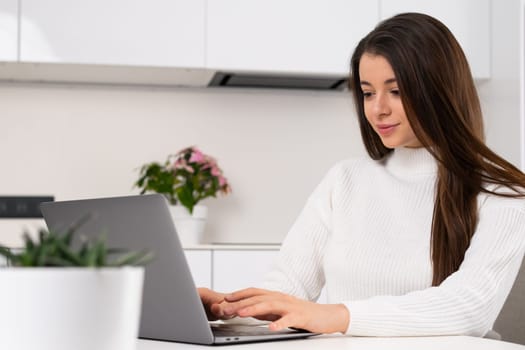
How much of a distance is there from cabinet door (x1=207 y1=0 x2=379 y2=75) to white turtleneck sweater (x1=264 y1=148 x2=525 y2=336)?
115 centimetres

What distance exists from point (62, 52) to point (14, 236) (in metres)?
0.75

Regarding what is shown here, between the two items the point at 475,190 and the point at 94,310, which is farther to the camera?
the point at 475,190

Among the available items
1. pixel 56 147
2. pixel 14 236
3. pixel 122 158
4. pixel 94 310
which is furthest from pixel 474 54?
pixel 94 310

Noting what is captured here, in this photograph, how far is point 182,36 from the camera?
9.93ft

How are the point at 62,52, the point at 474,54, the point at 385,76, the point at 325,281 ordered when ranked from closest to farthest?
the point at 385,76, the point at 325,281, the point at 62,52, the point at 474,54

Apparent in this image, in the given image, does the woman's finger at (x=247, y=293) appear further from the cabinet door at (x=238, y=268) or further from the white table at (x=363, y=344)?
the cabinet door at (x=238, y=268)

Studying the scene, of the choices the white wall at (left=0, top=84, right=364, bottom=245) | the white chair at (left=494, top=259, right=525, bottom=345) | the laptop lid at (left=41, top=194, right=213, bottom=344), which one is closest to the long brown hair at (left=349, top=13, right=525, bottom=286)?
the white chair at (left=494, top=259, right=525, bottom=345)

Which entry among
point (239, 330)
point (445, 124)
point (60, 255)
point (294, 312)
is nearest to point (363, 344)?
point (294, 312)

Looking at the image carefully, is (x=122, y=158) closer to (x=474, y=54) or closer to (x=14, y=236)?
(x=14, y=236)

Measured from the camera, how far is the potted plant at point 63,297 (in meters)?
0.58

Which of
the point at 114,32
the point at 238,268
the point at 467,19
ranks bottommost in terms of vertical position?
the point at 238,268

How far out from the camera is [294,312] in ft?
3.77

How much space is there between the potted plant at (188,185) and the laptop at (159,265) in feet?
6.23

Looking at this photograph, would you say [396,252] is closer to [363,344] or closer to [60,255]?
[363,344]
